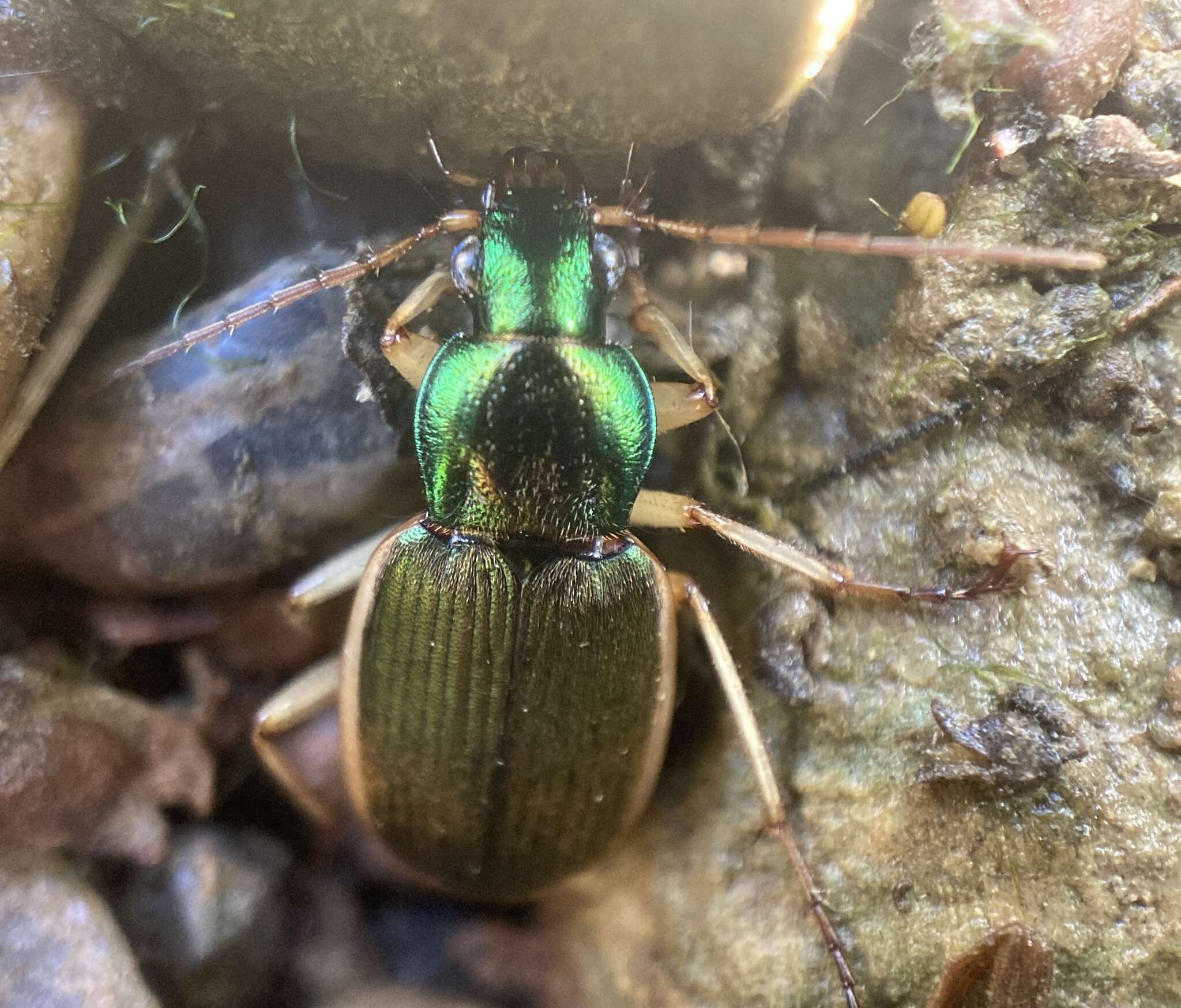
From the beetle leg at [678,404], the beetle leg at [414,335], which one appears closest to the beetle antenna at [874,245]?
the beetle leg at [678,404]

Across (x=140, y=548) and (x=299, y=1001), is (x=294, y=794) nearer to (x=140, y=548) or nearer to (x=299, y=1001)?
(x=299, y=1001)

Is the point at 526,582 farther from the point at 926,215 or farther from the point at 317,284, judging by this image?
the point at 926,215

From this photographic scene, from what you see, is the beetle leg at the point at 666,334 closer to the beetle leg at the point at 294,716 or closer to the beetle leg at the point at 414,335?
the beetle leg at the point at 414,335

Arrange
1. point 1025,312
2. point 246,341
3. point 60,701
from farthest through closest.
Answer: point 246,341 → point 60,701 → point 1025,312

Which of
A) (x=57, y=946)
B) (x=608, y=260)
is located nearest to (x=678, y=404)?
(x=608, y=260)

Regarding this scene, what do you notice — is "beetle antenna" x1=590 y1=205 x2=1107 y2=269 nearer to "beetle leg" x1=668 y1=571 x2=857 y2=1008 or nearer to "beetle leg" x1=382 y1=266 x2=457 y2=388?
"beetle leg" x1=382 y1=266 x2=457 y2=388

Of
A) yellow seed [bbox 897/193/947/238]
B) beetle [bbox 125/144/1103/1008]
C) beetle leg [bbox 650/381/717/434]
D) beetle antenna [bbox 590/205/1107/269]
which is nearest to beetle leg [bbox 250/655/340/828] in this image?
beetle [bbox 125/144/1103/1008]

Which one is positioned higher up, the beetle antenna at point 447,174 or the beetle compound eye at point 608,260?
the beetle antenna at point 447,174

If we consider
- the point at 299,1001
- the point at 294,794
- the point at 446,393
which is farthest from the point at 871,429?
the point at 299,1001
